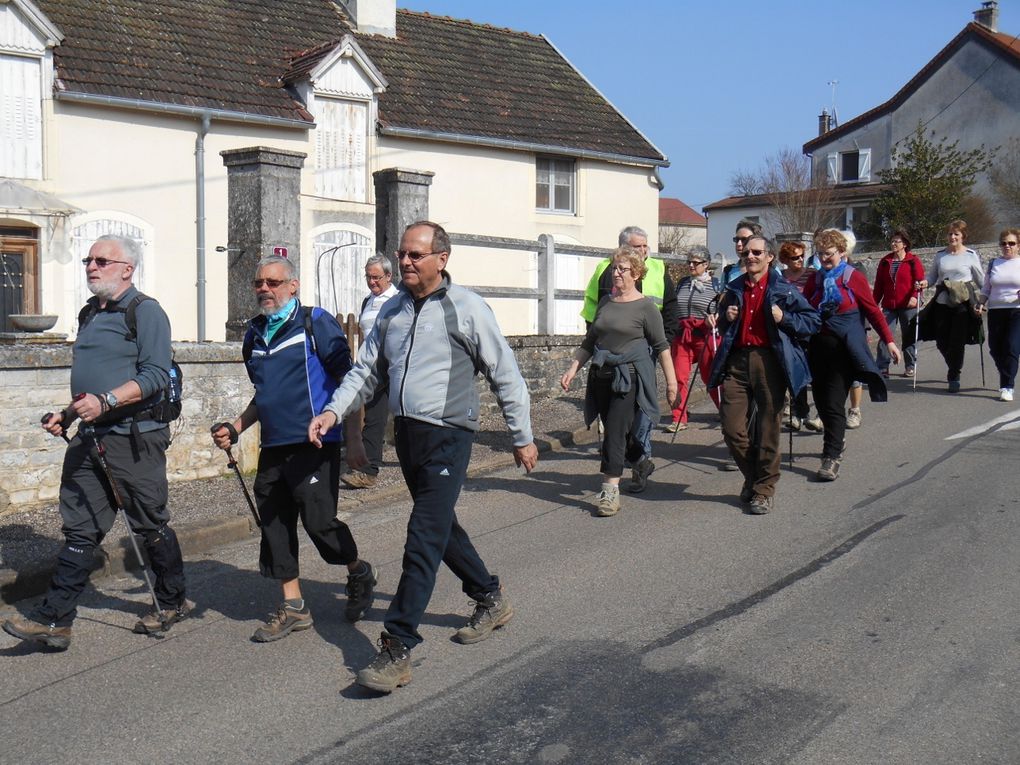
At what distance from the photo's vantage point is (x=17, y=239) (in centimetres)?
1795

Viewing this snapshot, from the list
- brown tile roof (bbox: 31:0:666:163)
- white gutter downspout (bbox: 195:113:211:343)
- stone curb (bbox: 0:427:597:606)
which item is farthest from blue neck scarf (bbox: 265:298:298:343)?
brown tile roof (bbox: 31:0:666:163)

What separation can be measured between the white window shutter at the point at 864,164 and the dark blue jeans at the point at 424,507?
4520cm

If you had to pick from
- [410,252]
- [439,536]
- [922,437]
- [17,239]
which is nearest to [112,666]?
Answer: [439,536]

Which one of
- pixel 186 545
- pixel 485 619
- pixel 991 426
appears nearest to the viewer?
pixel 485 619

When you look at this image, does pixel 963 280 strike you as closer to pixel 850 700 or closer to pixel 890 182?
pixel 850 700

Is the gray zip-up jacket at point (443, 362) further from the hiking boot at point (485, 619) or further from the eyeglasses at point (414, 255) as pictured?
the hiking boot at point (485, 619)

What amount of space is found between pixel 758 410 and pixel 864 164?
4214cm

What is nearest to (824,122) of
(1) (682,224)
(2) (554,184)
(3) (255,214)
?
(1) (682,224)

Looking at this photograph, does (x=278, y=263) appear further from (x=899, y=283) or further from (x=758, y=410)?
(x=899, y=283)

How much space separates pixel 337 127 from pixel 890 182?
22812 mm

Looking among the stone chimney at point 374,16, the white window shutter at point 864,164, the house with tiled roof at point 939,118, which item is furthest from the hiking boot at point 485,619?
the white window shutter at point 864,164

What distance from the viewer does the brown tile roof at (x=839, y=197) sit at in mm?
44562

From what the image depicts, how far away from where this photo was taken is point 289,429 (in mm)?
5602

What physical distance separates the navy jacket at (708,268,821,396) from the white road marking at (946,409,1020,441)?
3.22 m
